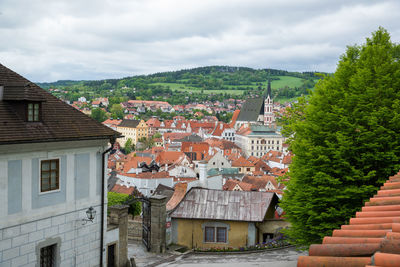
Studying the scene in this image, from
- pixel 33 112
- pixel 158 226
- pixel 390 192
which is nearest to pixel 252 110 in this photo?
pixel 158 226

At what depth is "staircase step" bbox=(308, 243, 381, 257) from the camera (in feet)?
13.5

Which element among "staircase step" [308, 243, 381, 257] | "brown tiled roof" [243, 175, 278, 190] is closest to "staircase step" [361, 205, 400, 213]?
"staircase step" [308, 243, 381, 257]

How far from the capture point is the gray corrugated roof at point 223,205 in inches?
786

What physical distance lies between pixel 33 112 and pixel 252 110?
160 metres

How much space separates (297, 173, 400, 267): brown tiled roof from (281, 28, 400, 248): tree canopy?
8084 millimetres

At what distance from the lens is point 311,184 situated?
1523cm

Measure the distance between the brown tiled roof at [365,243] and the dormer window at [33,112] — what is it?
9710 mm

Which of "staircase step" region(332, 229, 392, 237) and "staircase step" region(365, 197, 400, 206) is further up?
"staircase step" region(365, 197, 400, 206)

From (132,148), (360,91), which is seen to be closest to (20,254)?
(360,91)

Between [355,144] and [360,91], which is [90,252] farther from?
[360,91]

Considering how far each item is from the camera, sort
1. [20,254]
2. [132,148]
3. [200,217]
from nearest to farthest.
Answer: [20,254], [200,217], [132,148]

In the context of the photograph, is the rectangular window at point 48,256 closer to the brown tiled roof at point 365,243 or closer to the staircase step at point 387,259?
the brown tiled roof at point 365,243

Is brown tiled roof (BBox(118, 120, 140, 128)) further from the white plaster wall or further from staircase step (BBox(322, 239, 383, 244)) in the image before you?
staircase step (BBox(322, 239, 383, 244))

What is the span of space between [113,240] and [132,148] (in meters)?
125
